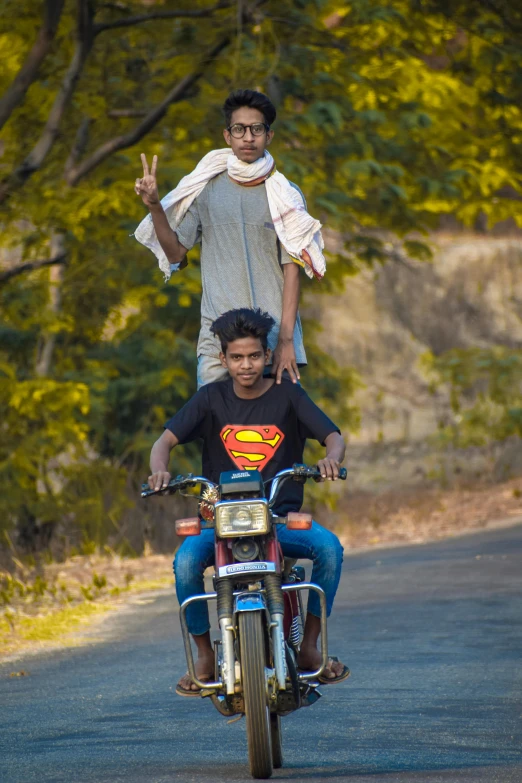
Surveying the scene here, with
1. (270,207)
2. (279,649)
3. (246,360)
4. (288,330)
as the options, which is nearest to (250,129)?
(270,207)

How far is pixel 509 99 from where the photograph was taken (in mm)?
17094

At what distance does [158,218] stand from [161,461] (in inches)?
46.3

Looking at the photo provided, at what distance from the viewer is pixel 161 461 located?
19.8ft

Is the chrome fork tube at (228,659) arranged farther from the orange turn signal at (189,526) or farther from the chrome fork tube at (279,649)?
the orange turn signal at (189,526)

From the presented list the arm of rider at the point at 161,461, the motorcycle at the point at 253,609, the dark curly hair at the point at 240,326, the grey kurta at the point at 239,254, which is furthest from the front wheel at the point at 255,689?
the grey kurta at the point at 239,254

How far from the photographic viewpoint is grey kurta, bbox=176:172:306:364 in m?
6.71

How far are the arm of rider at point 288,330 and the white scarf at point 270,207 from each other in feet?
0.25

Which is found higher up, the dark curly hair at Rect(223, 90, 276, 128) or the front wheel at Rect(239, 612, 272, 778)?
the dark curly hair at Rect(223, 90, 276, 128)

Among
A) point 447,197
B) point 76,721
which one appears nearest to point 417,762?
point 76,721

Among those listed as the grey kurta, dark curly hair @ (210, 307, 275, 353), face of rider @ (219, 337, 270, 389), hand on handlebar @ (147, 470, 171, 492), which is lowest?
hand on handlebar @ (147, 470, 171, 492)

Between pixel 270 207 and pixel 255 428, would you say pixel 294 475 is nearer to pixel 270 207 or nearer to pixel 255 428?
pixel 255 428

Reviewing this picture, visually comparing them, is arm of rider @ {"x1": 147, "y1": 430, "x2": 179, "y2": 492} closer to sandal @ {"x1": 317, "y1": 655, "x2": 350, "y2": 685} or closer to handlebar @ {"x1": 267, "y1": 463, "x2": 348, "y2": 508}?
handlebar @ {"x1": 267, "y1": 463, "x2": 348, "y2": 508}

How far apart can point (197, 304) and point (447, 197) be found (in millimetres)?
3271

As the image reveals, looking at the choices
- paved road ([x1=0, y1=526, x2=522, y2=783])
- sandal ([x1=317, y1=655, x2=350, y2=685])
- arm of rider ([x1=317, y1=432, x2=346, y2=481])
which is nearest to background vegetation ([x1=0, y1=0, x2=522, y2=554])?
paved road ([x1=0, y1=526, x2=522, y2=783])
